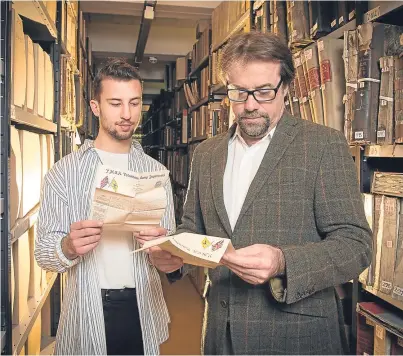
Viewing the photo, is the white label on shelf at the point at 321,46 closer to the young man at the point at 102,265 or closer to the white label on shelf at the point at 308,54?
the white label on shelf at the point at 308,54

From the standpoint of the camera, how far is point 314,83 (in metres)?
1.96

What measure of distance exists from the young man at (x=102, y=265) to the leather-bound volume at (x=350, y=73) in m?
0.85

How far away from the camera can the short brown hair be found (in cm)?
126

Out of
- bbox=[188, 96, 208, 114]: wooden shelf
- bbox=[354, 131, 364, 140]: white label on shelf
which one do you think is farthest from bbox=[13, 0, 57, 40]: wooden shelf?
bbox=[188, 96, 208, 114]: wooden shelf

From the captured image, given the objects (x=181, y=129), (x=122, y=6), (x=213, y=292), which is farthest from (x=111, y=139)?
(x=181, y=129)

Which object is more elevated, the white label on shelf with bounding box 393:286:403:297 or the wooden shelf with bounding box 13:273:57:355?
the white label on shelf with bounding box 393:286:403:297

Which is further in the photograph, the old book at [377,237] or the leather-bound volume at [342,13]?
the leather-bound volume at [342,13]

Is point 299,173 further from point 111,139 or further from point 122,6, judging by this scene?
point 122,6

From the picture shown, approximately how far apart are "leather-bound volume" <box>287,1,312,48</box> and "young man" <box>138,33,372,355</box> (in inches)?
36.8

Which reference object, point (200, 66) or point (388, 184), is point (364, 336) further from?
point (200, 66)

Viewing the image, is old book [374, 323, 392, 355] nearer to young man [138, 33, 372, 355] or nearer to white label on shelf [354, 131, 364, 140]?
young man [138, 33, 372, 355]

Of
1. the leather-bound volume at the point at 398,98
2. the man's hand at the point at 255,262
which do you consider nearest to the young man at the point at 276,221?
the man's hand at the point at 255,262

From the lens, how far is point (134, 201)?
1.29 m

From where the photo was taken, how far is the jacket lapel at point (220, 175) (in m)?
1.25
